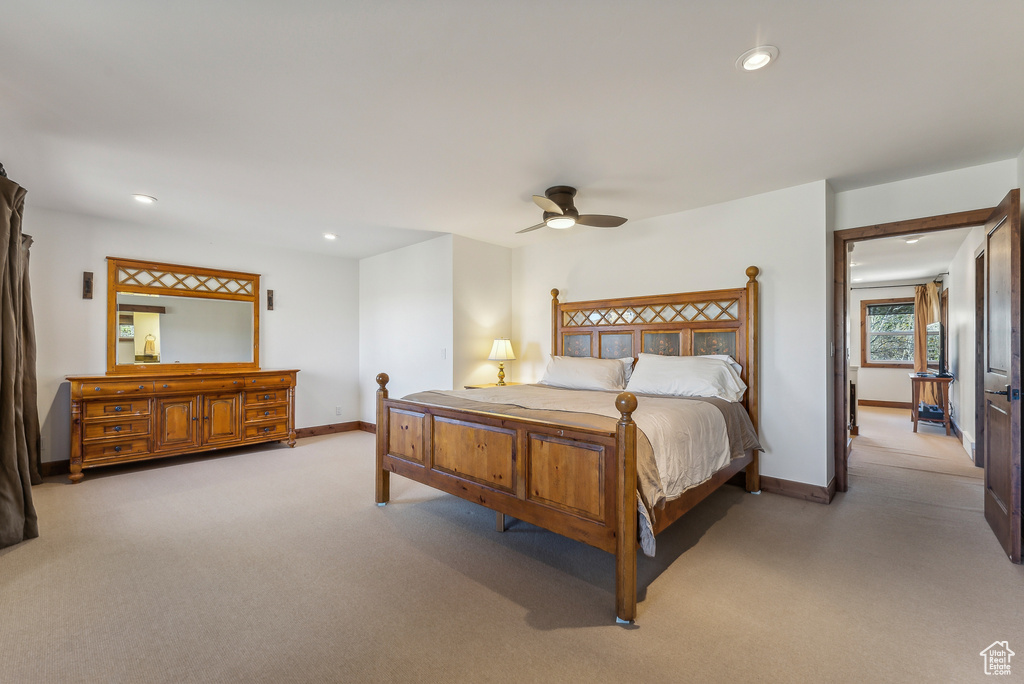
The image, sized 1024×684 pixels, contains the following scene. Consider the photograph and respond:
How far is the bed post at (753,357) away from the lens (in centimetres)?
374

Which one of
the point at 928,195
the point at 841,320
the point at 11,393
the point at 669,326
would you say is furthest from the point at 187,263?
the point at 928,195

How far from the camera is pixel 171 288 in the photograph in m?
5.03

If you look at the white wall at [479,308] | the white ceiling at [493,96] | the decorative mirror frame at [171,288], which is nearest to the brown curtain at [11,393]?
the white ceiling at [493,96]

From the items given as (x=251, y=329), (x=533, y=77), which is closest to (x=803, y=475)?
(x=533, y=77)

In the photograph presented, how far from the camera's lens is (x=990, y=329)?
2.99 meters

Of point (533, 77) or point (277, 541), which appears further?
point (277, 541)

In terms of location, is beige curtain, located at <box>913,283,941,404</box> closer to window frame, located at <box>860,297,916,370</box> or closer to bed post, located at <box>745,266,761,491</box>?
window frame, located at <box>860,297,916,370</box>

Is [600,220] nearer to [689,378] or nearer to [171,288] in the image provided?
[689,378]

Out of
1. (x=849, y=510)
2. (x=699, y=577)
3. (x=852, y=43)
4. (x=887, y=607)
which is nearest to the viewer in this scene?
(x=852, y=43)

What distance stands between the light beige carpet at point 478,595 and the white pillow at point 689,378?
35.3 inches

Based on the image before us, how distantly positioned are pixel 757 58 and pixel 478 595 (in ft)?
9.37

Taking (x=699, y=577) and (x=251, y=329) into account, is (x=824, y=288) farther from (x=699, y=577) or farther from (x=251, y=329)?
(x=251, y=329)

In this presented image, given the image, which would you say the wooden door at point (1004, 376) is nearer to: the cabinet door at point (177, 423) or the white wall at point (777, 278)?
the white wall at point (777, 278)

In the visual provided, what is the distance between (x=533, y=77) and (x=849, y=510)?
3696 millimetres
